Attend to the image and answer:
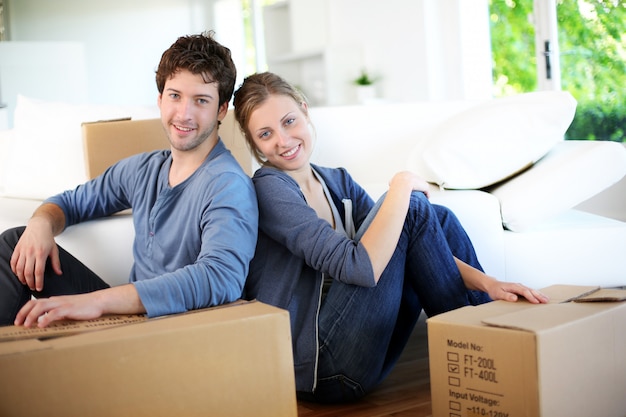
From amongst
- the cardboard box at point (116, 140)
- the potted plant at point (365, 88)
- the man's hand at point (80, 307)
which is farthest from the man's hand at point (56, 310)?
the potted plant at point (365, 88)

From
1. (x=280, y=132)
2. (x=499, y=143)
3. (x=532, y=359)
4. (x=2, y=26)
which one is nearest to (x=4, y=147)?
(x=280, y=132)

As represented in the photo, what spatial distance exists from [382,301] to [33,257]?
2.36 feet

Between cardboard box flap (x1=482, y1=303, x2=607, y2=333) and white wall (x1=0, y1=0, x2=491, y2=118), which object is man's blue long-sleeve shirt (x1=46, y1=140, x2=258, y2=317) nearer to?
cardboard box flap (x1=482, y1=303, x2=607, y2=333)

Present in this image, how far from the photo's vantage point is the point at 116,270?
185 cm

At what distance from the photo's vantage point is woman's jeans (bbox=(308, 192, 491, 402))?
162cm

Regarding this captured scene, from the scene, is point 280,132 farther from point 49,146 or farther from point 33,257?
point 49,146

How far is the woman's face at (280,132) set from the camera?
169 cm

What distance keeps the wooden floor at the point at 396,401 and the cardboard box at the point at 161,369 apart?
0.61 metres

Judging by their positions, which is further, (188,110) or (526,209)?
(526,209)

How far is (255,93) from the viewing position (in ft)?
5.61

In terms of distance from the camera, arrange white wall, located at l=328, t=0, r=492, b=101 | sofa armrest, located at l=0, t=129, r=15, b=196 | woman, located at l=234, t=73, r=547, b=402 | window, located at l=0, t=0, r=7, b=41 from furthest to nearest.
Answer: window, located at l=0, t=0, r=7, b=41 < white wall, located at l=328, t=0, r=492, b=101 < sofa armrest, located at l=0, t=129, r=15, b=196 < woman, located at l=234, t=73, r=547, b=402

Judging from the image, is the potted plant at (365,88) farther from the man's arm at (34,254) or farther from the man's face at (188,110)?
the man's arm at (34,254)

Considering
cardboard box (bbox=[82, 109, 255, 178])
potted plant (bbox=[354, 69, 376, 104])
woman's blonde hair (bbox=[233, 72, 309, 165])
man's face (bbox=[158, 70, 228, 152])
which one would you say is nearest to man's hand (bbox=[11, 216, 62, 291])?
man's face (bbox=[158, 70, 228, 152])

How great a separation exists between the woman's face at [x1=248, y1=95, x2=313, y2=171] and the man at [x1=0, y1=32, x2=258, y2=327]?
0.28 ft
